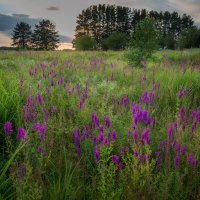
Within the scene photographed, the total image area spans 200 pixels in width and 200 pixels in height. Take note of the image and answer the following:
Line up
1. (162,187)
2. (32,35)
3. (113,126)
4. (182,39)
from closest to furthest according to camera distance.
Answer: (162,187), (113,126), (182,39), (32,35)

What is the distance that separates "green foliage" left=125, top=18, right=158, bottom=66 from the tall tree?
2588 inches

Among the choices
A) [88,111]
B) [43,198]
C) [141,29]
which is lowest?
[43,198]

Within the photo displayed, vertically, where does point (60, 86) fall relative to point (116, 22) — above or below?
below

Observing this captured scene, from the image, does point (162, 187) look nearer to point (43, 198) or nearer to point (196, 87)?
point (43, 198)

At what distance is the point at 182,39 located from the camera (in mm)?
41469

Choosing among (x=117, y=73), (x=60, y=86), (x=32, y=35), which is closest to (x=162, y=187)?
(x=60, y=86)

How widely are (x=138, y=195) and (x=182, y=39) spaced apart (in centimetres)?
4303

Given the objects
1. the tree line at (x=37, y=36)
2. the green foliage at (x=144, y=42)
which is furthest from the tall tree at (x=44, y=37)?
the green foliage at (x=144, y=42)

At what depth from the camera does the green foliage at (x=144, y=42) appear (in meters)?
10.0

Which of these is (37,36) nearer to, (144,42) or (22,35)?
(22,35)

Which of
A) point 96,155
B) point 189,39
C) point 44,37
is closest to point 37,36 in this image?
point 44,37

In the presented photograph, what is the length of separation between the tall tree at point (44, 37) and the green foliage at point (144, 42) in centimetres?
6573

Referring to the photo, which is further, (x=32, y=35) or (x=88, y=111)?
(x=32, y=35)

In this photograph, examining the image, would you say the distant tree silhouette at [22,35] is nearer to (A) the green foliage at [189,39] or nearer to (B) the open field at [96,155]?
(A) the green foliage at [189,39]
